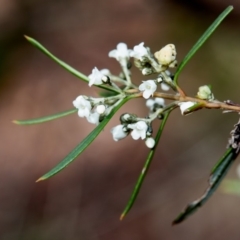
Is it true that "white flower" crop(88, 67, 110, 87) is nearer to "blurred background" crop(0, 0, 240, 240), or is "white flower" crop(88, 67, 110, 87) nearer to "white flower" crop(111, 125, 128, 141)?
"white flower" crop(111, 125, 128, 141)

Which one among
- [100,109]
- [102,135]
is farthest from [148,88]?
[102,135]

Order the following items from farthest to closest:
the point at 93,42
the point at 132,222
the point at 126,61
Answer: the point at 93,42
the point at 132,222
the point at 126,61

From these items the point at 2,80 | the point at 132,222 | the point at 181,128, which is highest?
the point at 181,128

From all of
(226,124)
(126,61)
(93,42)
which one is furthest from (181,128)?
(126,61)

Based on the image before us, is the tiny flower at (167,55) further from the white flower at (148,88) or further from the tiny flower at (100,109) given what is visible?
the tiny flower at (100,109)

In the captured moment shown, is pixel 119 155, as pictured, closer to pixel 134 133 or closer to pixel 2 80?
pixel 2 80

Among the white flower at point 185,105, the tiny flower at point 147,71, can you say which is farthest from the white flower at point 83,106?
the white flower at point 185,105
